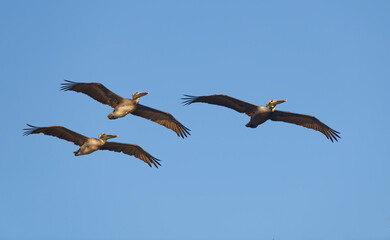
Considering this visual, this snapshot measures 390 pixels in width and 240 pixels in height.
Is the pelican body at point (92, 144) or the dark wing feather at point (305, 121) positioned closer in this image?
the pelican body at point (92, 144)

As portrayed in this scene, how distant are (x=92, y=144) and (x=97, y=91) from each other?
2866 millimetres

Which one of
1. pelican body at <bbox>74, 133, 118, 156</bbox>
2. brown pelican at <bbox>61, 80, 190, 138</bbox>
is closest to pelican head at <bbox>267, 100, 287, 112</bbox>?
brown pelican at <bbox>61, 80, 190, 138</bbox>

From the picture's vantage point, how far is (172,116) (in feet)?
113

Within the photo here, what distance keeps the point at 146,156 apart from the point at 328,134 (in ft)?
36.0

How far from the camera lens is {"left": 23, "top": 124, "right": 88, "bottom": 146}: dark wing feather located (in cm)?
2944

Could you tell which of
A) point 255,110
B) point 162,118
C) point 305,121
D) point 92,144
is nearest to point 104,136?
point 92,144

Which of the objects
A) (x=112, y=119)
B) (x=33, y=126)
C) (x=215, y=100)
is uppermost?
(x=215, y=100)

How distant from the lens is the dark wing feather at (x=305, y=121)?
34.7 meters

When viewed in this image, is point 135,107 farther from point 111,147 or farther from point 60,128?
point 60,128

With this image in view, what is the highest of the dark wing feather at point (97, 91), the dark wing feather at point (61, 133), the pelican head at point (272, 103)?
the pelican head at point (272, 103)

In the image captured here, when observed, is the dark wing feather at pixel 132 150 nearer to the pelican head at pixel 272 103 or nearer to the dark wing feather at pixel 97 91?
the dark wing feather at pixel 97 91

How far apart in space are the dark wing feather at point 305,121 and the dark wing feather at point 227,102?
71.2 inches

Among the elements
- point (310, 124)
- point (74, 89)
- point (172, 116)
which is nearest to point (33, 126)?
point (74, 89)

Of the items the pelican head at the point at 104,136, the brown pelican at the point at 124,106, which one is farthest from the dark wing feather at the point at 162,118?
the pelican head at the point at 104,136
